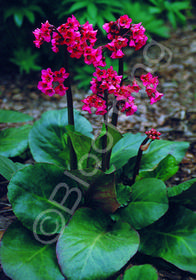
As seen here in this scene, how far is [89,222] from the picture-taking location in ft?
5.62

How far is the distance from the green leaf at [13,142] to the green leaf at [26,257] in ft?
2.41

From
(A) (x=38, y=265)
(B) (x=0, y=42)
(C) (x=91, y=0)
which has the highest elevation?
(C) (x=91, y=0)

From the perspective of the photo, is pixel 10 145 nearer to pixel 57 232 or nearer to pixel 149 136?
pixel 57 232

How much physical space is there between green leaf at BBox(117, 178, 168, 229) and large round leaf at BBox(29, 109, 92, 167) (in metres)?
Result: 0.59

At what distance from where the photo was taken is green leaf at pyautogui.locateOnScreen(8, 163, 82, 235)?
1.62 m

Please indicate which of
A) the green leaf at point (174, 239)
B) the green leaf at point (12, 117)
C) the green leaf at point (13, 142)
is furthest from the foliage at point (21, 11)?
the green leaf at point (174, 239)

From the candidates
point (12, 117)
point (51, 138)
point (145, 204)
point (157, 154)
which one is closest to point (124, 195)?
point (145, 204)

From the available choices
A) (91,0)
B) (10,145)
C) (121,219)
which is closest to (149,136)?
(121,219)

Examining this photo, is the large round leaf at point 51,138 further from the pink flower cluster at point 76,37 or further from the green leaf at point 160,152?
the pink flower cluster at point 76,37

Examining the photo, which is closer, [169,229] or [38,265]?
[38,265]

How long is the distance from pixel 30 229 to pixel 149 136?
812mm

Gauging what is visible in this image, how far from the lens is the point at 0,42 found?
3619 mm

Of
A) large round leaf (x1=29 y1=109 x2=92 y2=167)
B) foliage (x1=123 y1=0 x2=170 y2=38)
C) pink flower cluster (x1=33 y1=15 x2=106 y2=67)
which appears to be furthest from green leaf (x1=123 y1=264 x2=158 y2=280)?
foliage (x1=123 y1=0 x2=170 y2=38)

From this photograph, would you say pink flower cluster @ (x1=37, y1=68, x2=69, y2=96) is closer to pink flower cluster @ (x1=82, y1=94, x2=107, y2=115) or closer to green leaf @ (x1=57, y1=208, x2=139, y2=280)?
pink flower cluster @ (x1=82, y1=94, x2=107, y2=115)
